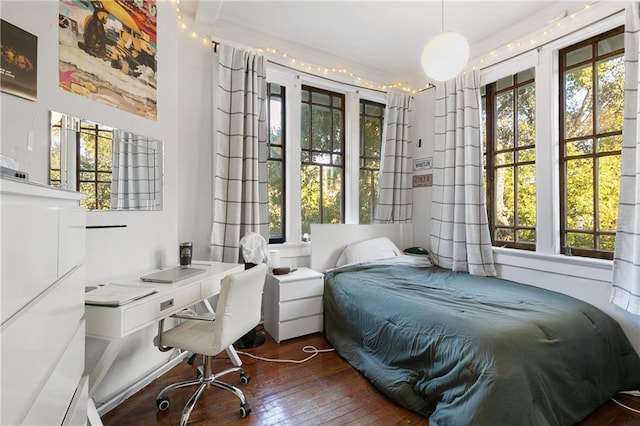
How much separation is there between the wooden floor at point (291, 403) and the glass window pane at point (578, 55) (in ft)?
8.40

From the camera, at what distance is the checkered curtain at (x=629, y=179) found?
202 centimetres

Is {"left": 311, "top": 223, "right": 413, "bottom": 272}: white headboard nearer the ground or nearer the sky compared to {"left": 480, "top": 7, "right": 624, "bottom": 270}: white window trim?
nearer the ground

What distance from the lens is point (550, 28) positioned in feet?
8.62

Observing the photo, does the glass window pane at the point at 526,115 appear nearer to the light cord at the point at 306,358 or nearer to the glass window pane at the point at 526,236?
the glass window pane at the point at 526,236

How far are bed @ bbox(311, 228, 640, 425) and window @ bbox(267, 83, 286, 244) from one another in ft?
3.77

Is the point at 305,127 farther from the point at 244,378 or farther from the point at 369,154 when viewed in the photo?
the point at 244,378

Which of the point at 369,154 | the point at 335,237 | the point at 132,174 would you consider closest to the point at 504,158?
the point at 369,154

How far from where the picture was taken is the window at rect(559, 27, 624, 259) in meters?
2.35

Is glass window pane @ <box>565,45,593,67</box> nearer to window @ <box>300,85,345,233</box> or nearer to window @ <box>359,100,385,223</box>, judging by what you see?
window @ <box>359,100,385,223</box>

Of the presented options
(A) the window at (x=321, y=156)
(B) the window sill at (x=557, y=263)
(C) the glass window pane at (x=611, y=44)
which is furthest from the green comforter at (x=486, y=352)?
(C) the glass window pane at (x=611, y=44)

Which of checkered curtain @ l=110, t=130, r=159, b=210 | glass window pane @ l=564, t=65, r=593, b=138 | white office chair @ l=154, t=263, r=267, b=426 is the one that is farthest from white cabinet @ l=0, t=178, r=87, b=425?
glass window pane @ l=564, t=65, r=593, b=138

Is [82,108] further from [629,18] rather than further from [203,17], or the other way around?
[629,18]

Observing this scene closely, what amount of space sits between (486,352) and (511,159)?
2263 millimetres

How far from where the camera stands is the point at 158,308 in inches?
62.2
